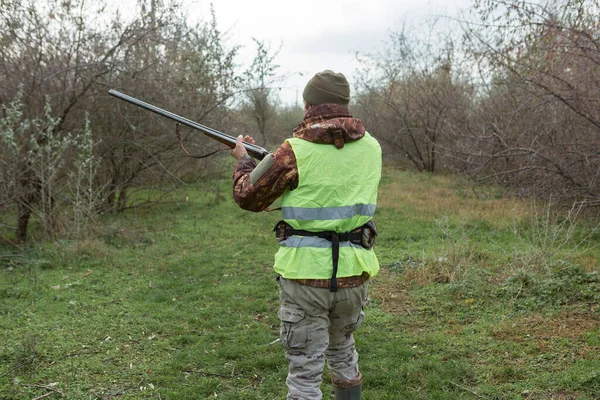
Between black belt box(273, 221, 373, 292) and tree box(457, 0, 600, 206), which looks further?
tree box(457, 0, 600, 206)

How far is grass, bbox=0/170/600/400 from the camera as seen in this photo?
4219 mm

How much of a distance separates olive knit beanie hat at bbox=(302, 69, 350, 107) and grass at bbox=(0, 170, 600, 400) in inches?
86.0

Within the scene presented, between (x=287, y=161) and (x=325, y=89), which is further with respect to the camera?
(x=325, y=89)

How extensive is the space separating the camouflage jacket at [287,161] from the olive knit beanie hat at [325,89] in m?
0.04

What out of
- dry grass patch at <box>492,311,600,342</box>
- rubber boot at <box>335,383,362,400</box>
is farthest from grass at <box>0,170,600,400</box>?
rubber boot at <box>335,383,362,400</box>

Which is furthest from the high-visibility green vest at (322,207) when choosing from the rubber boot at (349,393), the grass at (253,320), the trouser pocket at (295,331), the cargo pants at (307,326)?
the grass at (253,320)

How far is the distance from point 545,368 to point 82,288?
16.0 ft

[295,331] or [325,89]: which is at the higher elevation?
[325,89]

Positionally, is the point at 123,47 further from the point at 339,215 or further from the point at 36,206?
the point at 339,215

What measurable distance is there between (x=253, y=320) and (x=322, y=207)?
3001 millimetres

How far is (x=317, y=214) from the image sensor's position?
9.79 ft

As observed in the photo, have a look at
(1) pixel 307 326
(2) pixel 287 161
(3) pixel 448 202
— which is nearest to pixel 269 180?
(2) pixel 287 161

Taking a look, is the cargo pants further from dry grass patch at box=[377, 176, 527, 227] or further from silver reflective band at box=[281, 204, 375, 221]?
dry grass patch at box=[377, 176, 527, 227]

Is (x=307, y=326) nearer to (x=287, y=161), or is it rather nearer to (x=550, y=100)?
(x=287, y=161)
